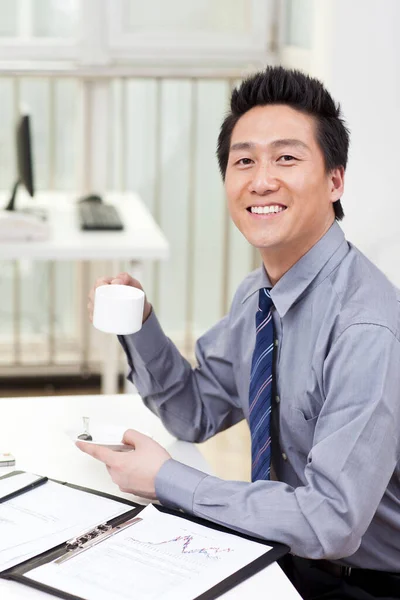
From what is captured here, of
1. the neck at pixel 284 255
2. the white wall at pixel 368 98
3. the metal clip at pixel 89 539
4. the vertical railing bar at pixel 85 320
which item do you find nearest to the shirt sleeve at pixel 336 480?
the metal clip at pixel 89 539

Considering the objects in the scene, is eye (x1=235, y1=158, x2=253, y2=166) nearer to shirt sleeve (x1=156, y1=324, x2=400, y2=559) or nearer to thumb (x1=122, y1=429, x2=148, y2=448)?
shirt sleeve (x1=156, y1=324, x2=400, y2=559)

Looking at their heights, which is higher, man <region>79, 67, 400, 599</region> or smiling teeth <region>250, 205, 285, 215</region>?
smiling teeth <region>250, 205, 285, 215</region>

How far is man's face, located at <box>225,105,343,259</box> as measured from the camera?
1.40 meters

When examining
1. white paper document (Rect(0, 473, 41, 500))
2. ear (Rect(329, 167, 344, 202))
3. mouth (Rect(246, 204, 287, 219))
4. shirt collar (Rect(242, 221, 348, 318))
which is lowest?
white paper document (Rect(0, 473, 41, 500))

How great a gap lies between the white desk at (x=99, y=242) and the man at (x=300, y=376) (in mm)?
1136

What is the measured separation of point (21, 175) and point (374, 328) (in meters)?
2.02

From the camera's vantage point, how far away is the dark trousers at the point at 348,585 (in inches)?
53.8

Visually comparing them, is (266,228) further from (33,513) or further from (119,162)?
(119,162)

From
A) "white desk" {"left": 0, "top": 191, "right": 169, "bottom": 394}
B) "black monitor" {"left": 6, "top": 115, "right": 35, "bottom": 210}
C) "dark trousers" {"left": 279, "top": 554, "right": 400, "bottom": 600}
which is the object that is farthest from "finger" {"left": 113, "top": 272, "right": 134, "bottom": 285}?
"black monitor" {"left": 6, "top": 115, "right": 35, "bottom": 210}

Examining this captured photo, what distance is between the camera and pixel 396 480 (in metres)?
1.38

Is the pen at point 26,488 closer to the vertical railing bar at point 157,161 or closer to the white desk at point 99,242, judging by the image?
the white desk at point 99,242

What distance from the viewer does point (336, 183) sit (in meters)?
1.46

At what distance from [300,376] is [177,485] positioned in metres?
0.26

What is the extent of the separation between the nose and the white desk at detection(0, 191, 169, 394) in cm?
132
